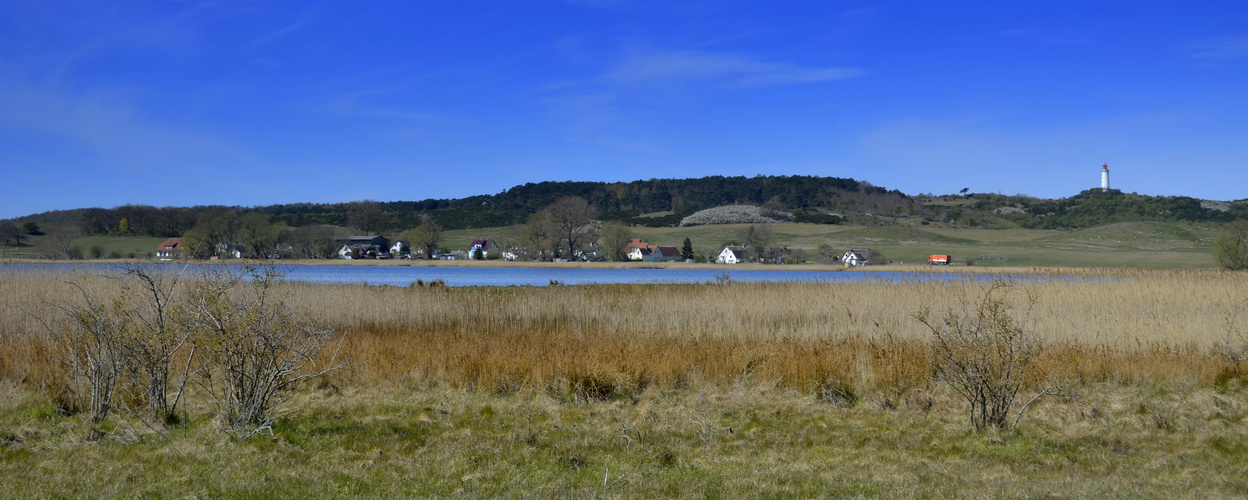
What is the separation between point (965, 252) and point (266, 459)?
347ft

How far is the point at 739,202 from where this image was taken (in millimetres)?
186875

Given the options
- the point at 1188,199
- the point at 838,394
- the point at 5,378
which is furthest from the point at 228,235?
the point at 1188,199

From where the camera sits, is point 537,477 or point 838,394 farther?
point 838,394

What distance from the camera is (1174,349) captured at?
40.8ft

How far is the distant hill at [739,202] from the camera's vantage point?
107750mm

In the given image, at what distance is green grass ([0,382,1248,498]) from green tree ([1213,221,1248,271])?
48876 millimetres

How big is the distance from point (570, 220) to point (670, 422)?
87606 millimetres

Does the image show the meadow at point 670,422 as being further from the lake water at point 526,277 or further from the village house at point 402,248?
the village house at point 402,248

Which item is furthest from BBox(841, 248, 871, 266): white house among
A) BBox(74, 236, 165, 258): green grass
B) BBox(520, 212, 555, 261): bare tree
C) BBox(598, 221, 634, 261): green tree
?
BBox(74, 236, 165, 258): green grass

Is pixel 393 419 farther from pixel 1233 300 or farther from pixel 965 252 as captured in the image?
pixel 965 252

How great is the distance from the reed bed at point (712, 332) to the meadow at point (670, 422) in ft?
0.21

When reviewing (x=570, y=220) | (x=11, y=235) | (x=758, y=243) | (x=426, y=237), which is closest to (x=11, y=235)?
(x=11, y=235)

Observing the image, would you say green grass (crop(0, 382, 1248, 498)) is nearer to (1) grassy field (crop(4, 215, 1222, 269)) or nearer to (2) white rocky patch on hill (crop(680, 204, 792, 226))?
(1) grassy field (crop(4, 215, 1222, 269))

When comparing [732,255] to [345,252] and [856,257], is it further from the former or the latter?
[345,252]
